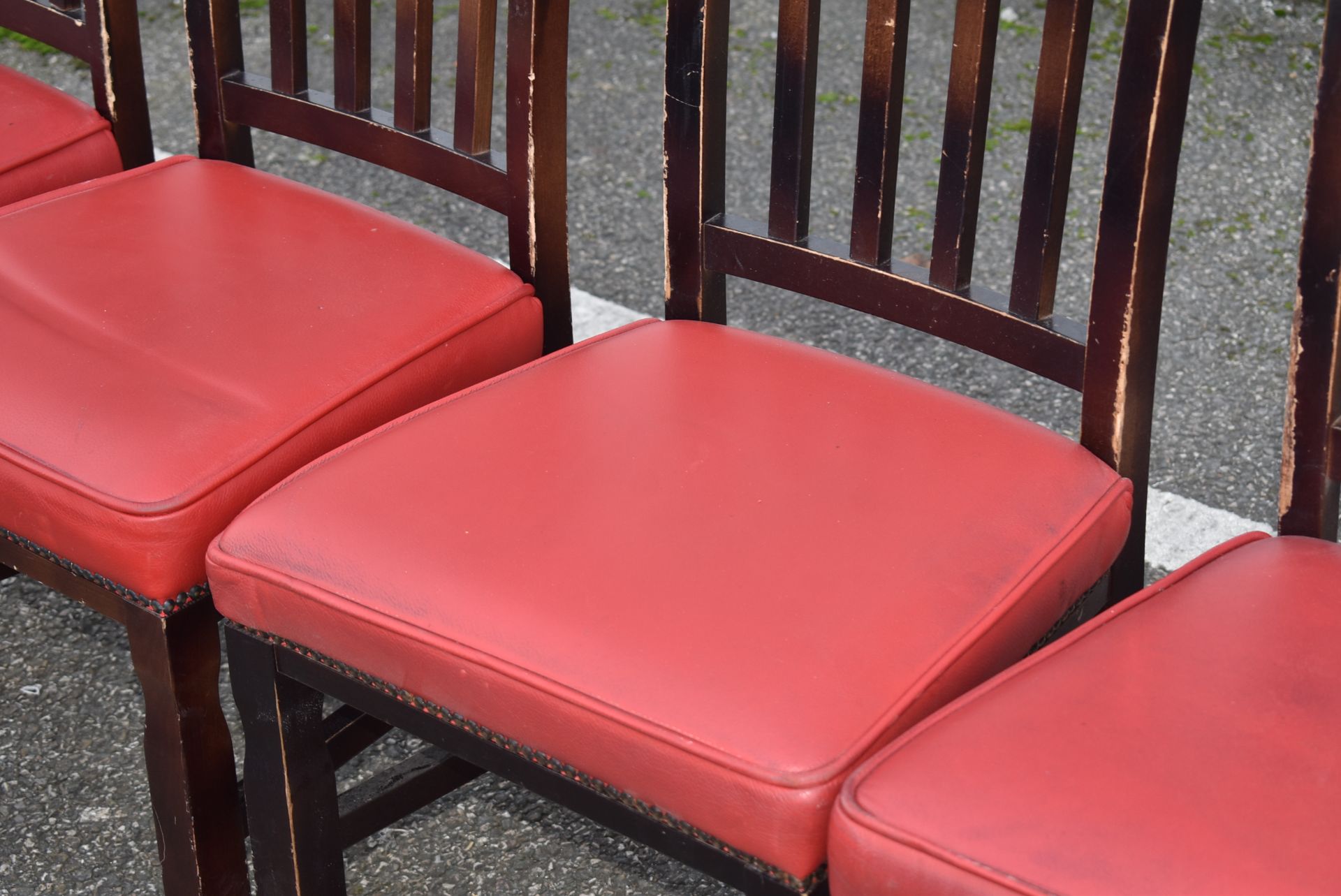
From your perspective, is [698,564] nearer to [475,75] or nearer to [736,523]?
[736,523]

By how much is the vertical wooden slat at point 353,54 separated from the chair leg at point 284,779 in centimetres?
63

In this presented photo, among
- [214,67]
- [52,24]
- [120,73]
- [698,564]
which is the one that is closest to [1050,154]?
[698,564]

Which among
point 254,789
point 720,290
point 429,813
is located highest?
point 720,290

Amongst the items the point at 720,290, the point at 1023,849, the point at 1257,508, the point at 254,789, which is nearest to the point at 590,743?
the point at 1023,849

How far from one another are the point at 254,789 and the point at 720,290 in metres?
0.61

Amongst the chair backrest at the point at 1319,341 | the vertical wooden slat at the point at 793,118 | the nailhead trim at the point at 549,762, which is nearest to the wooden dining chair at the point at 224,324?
the nailhead trim at the point at 549,762

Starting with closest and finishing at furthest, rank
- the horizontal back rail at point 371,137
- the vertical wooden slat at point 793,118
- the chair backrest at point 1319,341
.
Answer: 1. the chair backrest at point 1319,341
2. the vertical wooden slat at point 793,118
3. the horizontal back rail at point 371,137

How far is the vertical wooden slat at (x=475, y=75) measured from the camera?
1447 mm

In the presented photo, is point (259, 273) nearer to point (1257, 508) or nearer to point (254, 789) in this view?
point (254, 789)

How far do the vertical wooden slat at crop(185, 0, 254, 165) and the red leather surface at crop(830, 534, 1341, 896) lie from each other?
113 centimetres

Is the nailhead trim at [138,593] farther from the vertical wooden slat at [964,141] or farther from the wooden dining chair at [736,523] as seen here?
the vertical wooden slat at [964,141]

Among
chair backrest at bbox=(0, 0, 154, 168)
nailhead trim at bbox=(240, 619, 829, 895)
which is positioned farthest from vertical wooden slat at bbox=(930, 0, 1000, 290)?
chair backrest at bbox=(0, 0, 154, 168)

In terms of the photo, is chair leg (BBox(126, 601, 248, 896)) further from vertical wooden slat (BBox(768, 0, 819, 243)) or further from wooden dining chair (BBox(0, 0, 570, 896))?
vertical wooden slat (BBox(768, 0, 819, 243))

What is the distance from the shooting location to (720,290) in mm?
1437
